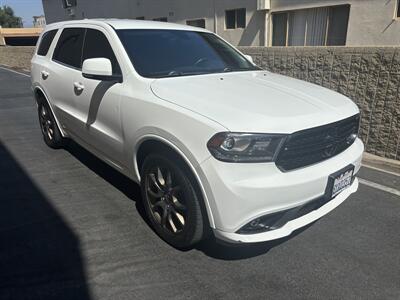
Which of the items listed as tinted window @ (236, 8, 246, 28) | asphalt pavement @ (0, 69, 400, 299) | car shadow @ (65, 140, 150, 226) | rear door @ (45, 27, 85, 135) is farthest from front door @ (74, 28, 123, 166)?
tinted window @ (236, 8, 246, 28)

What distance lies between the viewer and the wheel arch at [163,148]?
8.49 feet

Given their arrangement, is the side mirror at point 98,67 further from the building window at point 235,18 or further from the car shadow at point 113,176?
the building window at point 235,18

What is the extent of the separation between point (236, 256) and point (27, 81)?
1447 centimetres

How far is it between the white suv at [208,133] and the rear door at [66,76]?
8 cm

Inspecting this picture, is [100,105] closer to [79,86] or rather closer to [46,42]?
[79,86]

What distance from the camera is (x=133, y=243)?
10.5 ft

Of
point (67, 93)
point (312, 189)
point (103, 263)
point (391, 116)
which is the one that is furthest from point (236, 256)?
point (391, 116)

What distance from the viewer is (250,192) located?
244 centimetres

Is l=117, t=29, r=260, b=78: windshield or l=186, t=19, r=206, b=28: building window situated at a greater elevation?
l=117, t=29, r=260, b=78: windshield

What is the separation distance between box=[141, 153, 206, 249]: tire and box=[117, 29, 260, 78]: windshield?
2.86ft

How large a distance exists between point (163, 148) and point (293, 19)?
46.2 ft

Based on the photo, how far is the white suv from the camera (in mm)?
2473

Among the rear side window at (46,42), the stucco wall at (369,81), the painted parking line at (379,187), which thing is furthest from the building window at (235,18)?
the painted parking line at (379,187)

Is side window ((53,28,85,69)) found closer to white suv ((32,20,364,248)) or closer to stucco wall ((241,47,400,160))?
white suv ((32,20,364,248))
